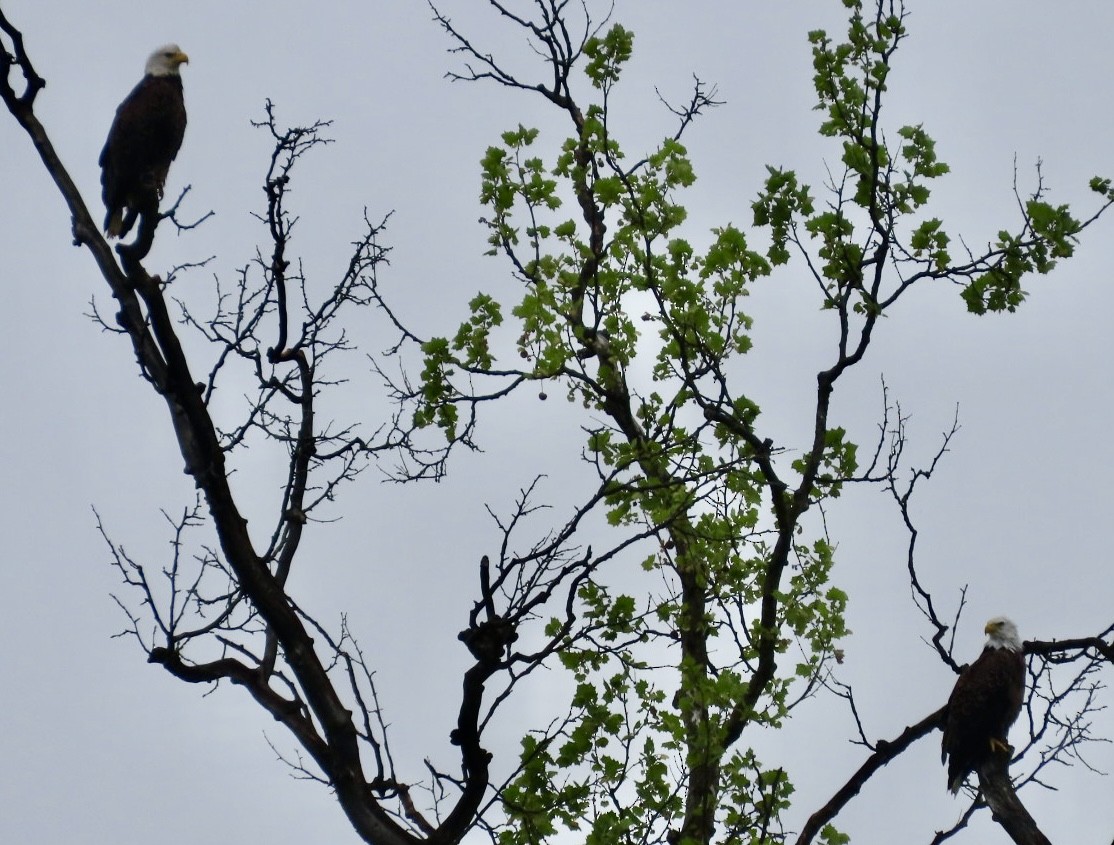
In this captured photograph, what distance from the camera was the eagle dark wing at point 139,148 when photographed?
23.5 feet

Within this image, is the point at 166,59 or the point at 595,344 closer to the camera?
the point at 166,59

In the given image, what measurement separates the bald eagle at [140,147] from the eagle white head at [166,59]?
0.78 ft

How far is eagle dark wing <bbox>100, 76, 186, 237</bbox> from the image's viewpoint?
23.5ft

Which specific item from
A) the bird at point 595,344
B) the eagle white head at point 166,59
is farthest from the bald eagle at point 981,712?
the eagle white head at point 166,59

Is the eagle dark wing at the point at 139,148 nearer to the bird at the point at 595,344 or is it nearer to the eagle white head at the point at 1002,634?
the bird at the point at 595,344

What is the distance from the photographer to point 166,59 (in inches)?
333

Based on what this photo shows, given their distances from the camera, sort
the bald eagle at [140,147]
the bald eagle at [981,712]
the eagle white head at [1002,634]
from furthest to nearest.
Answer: the eagle white head at [1002,634] → the bald eagle at [981,712] → the bald eagle at [140,147]

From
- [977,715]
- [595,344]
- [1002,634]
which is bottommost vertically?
[977,715]

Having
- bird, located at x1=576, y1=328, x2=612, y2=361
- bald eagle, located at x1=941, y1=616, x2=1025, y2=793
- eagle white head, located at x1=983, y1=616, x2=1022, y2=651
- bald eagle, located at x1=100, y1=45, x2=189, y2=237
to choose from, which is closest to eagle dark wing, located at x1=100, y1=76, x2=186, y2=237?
bald eagle, located at x1=100, y1=45, x2=189, y2=237

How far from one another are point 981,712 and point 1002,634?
1.61 m

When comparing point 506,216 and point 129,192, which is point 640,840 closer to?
point 129,192

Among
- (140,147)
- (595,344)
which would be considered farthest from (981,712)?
(140,147)

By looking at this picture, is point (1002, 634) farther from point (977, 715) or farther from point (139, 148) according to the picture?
point (139, 148)

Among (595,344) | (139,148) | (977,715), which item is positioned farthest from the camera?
(595,344)
